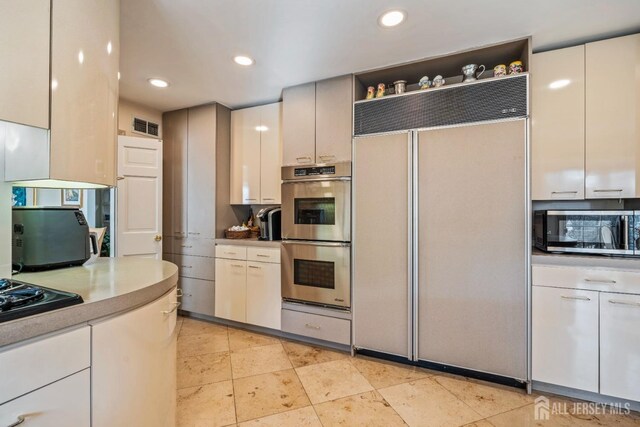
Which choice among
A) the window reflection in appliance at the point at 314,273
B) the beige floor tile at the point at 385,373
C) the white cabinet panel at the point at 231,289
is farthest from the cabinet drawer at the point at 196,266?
the beige floor tile at the point at 385,373

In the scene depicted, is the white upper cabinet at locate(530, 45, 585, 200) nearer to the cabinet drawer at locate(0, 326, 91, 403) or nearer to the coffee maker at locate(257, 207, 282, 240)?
the coffee maker at locate(257, 207, 282, 240)

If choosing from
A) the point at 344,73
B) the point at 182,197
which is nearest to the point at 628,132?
the point at 344,73

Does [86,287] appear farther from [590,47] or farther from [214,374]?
[590,47]

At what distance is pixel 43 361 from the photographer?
0.73m

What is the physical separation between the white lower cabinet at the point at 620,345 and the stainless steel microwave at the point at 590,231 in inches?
12.0

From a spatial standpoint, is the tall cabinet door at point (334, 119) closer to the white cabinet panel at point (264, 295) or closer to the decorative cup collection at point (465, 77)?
the decorative cup collection at point (465, 77)

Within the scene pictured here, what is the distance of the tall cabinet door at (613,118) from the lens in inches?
72.1

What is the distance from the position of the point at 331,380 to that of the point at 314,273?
0.86m

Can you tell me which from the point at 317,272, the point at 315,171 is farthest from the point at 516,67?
the point at 317,272

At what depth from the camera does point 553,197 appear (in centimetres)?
201

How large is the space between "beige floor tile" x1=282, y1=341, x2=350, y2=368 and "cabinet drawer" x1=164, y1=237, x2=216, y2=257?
131 cm

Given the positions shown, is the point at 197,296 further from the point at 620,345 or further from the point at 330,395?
the point at 620,345

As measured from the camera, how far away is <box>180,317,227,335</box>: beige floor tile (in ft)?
9.58

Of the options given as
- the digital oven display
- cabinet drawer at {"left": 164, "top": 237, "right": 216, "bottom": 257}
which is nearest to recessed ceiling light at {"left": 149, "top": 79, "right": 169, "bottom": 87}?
the digital oven display
